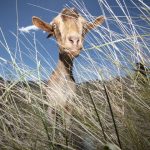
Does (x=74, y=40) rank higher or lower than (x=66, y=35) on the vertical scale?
lower

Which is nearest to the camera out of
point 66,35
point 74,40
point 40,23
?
point 74,40

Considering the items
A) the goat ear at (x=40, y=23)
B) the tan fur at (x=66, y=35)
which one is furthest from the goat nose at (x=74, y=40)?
the goat ear at (x=40, y=23)

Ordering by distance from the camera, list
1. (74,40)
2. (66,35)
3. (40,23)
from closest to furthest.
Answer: (74,40), (66,35), (40,23)

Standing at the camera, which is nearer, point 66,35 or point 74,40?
point 74,40

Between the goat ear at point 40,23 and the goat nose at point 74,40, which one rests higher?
the goat ear at point 40,23

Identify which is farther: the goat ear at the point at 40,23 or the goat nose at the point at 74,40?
the goat ear at the point at 40,23

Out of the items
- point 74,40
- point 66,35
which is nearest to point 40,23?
point 66,35

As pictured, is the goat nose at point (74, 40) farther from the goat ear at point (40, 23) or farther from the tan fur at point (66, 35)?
the goat ear at point (40, 23)

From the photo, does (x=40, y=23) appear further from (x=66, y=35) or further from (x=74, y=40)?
(x=74, y=40)

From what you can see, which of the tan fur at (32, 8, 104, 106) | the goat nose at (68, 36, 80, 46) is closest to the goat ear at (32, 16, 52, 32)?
the tan fur at (32, 8, 104, 106)

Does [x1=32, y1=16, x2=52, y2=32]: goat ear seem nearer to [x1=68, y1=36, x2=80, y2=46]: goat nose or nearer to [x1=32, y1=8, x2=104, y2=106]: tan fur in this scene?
[x1=32, y1=8, x2=104, y2=106]: tan fur

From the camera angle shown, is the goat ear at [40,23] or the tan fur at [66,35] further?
the goat ear at [40,23]

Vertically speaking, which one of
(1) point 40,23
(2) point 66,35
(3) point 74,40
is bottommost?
(3) point 74,40

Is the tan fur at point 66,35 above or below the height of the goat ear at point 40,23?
below
